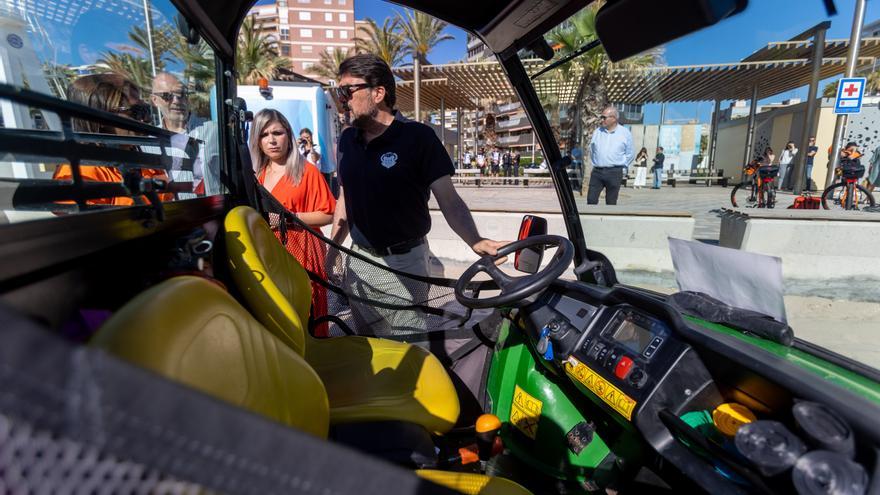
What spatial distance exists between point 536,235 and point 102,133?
1582 mm

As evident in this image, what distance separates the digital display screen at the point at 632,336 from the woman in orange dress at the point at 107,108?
1.57 m

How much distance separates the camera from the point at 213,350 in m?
0.77

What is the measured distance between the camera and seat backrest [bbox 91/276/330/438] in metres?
0.59

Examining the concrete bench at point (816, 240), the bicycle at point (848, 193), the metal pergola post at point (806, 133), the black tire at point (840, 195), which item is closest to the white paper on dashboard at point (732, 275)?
the concrete bench at point (816, 240)

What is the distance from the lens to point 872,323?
11.5 feet

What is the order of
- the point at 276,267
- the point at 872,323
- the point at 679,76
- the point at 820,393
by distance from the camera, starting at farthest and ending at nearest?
the point at 872,323, the point at 679,76, the point at 276,267, the point at 820,393

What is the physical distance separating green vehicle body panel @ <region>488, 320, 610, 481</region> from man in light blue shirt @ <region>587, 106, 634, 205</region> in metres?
0.92

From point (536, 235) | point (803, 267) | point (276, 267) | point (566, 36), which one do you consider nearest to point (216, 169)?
point (276, 267)

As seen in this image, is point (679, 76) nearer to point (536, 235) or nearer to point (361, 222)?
point (536, 235)

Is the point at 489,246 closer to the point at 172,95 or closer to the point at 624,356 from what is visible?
the point at 624,356

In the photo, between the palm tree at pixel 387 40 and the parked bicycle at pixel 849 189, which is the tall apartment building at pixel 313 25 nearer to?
the palm tree at pixel 387 40

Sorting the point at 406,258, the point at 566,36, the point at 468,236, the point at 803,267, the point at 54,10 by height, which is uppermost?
the point at 566,36

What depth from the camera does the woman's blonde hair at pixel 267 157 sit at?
121 inches

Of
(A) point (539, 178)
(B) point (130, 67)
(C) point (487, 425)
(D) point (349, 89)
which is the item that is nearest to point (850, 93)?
(A) point (539, 178)
